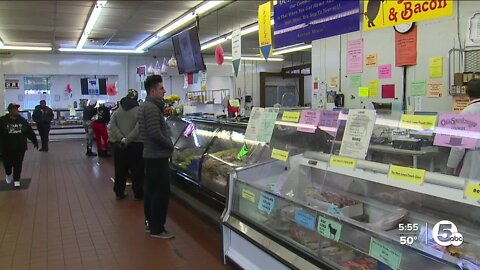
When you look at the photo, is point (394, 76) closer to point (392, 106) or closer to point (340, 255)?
point (392, 106)

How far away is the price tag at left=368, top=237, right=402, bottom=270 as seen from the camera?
6.44 ft

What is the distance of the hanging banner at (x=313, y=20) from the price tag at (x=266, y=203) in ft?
4.76

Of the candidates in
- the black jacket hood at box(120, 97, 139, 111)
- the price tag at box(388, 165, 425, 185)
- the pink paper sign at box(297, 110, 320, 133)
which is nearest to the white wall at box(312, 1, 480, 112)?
the pink paper sign at box(297, 110, 320, 133)

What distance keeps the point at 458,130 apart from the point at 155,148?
8.97 ft

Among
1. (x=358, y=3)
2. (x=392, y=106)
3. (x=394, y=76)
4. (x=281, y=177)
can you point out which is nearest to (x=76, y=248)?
(x=281, y=177)

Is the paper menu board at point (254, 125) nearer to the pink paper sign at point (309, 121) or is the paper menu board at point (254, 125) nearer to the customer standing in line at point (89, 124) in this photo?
the pink paper sign at point (309, 121)

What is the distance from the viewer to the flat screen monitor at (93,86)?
15.6 m

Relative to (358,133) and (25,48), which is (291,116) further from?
(25,48)

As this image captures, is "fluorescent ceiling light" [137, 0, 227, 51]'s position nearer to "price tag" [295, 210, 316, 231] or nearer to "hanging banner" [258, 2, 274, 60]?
"hanging banner" [258, 2, 274, 60]

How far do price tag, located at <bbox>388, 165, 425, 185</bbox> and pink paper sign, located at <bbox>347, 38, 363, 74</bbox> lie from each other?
5.46 meters

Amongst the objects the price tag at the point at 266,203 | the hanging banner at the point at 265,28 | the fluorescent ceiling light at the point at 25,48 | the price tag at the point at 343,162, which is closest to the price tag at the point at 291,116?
the price tag at the point at 343,162

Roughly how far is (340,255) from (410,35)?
5.31m

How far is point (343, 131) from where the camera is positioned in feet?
9.85

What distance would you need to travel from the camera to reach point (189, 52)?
7828 millimetres
